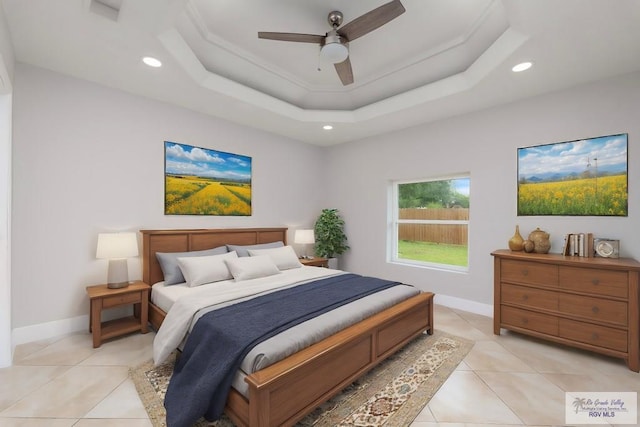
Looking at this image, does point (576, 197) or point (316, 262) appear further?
point (316, 262)

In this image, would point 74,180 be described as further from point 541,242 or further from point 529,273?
point 541,242

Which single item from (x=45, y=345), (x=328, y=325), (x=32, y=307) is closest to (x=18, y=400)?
(x=45, y=345)

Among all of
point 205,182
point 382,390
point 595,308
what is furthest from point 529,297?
point 205,182

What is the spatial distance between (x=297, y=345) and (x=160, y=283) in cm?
220

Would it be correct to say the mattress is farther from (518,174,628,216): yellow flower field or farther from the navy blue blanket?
(518,174,628,216): yellow flower field

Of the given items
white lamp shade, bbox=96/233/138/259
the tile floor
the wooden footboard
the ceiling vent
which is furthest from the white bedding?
the ceiling vent

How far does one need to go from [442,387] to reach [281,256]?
2317 mm

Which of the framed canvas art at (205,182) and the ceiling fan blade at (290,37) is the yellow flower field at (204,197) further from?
the ceiling fan blade at (290,37)

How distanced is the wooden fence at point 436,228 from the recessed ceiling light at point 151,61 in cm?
380

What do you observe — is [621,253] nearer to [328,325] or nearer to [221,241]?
[328,325]

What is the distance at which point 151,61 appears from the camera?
8.71 ft
